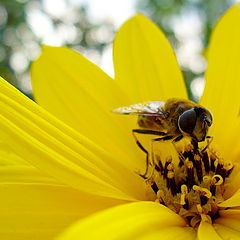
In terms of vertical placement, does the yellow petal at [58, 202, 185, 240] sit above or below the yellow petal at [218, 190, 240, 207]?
above

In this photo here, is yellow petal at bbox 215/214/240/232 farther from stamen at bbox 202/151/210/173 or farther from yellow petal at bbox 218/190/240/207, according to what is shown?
stamen at bbox 202/151/210/173

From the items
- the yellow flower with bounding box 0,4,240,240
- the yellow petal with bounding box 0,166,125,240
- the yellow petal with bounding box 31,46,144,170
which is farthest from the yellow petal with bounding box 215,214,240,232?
the yellow petal with bounding box 31,46,144,170

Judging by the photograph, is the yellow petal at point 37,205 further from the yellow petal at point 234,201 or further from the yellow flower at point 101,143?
the yellow petal at point 234,201

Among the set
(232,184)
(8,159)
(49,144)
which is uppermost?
(49,144)

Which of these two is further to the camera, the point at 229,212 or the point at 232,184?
the point at 232,184

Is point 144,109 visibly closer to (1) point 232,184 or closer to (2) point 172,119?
(2) point 172,119

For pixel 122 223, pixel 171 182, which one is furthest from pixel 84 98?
pixel 122 223

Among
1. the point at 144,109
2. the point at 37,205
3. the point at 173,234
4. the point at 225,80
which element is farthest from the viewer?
the point at 225,80

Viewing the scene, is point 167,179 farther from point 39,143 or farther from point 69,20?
point 69,20
